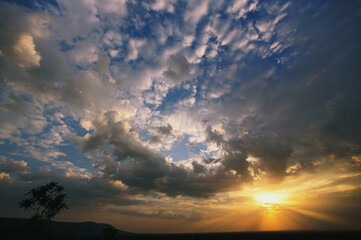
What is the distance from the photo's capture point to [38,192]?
48438 millimetres

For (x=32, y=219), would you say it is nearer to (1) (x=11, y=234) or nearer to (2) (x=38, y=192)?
(2) (x=38, y=192)

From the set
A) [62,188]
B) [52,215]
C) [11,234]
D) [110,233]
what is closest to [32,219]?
[52,215]

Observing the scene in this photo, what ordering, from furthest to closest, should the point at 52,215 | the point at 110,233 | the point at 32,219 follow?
the point at 110,233 < the point at 52,215 < the point at 32,219

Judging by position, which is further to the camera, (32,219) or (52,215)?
(52,215)

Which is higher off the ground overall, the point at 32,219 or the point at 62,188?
the point at 62,188

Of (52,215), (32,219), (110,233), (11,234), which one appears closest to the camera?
(32,219)

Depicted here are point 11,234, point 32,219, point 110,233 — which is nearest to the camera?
point 32,219

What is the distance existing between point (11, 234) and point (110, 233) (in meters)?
151

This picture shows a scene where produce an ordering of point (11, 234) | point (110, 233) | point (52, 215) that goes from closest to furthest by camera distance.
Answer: point (52, 215), point (110, 233), point (11, 234)

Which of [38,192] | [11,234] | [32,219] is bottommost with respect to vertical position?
[11,234]

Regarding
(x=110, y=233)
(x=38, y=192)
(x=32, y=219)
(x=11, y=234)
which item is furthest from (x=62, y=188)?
(x=11, y=234)

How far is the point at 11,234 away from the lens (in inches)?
5094

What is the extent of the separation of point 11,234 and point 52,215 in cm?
14509

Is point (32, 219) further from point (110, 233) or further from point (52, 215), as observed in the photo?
point (110, 233)
